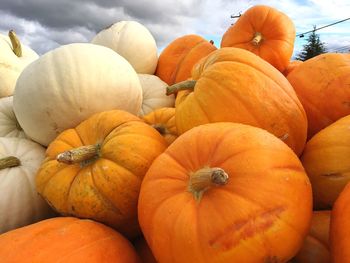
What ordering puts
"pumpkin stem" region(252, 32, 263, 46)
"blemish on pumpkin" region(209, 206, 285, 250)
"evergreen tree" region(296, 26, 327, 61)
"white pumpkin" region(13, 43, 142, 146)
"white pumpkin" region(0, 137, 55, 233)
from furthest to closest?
"evergreen tree" region(296, 26, 327, 61)
"pumpkin stem" region(252, 32, 263, 46)
"white pumpkin" region(13, 43, 142, 146)
"white pumpkin" region(0, 137, 55, 233)
"blemish on pumpkin" region(209, 206, 285, 250)

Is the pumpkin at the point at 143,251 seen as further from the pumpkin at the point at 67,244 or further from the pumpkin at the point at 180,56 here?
the pumpkin at the point at 180,56

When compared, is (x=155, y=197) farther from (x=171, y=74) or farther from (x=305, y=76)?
(x=171, y=74)

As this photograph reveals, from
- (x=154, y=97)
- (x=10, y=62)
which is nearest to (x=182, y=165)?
(x=154, y=97)

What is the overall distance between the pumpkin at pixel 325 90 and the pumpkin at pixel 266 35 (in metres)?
0.54

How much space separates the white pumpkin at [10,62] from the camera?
2428mm

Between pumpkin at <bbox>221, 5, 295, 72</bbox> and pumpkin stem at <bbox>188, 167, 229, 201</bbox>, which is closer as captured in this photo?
pumpkin stem at <bbox>188, 167, 229, 201</bbox>

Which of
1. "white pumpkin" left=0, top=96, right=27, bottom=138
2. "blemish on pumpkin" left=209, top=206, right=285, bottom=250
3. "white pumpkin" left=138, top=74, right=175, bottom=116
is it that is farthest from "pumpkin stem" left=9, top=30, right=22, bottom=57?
"blemish on pumpkin" left=209, top=206, right=285, bottom=250

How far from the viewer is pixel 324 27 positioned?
65.6 ft

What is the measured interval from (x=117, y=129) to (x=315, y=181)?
2.02ft

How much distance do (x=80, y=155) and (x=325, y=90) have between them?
89 centimetres

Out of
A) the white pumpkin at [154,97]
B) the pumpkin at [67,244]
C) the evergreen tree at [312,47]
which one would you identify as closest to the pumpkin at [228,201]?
the pumpkin at [67,244]

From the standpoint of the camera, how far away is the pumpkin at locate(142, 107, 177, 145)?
4.66 feet

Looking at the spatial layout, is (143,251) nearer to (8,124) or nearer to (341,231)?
(341,231)

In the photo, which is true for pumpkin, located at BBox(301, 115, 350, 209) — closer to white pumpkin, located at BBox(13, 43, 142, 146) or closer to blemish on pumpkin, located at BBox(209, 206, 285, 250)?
blemish on pumpkin, located at BBox(209, 206, 285, 250)
